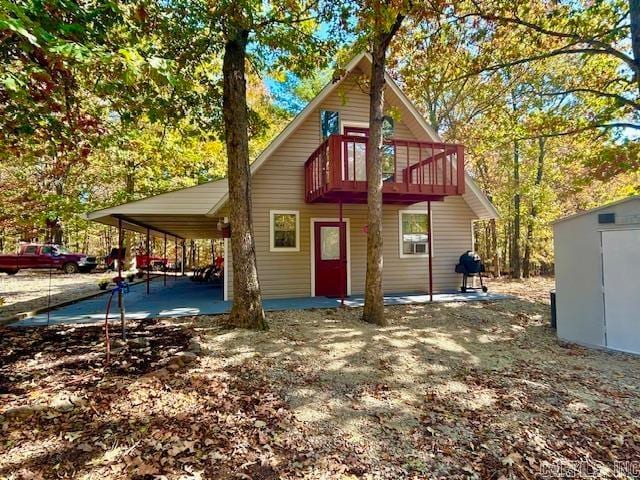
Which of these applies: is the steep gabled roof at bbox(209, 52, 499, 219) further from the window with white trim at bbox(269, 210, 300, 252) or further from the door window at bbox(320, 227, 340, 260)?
the door window at bbox(320, 227, 340, 260)

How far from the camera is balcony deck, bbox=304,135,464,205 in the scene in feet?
26.7

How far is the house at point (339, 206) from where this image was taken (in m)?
9.03

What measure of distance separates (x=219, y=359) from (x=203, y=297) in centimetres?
603

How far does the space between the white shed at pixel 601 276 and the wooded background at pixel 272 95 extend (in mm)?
4120

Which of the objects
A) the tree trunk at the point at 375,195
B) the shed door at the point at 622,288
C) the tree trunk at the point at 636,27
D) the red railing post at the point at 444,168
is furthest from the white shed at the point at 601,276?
the tree trunk at the point at 636,27

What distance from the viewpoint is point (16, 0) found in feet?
11.4

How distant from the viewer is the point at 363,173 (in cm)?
892

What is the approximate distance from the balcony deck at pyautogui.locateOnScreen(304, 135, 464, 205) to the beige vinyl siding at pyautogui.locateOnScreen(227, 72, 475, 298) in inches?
22.2

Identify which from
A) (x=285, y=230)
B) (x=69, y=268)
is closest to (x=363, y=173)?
(x=285, y=230)

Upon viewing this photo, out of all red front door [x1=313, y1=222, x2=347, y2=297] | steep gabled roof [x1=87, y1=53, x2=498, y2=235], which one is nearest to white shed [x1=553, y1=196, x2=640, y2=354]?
steep gabled roof [x1=87, y1=53, x2=498, y2=235]

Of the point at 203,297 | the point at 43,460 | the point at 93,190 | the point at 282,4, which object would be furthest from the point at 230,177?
the point at 93,190

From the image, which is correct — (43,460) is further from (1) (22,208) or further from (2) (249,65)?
(1) (22,208)

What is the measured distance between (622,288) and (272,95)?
19.3 m

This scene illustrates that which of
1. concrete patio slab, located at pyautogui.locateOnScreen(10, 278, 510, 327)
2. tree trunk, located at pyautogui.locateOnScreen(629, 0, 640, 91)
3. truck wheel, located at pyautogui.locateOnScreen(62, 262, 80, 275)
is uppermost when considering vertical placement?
tree trunk, located at pyautogui.locateOnScreen(629, 0, 640, 91)
